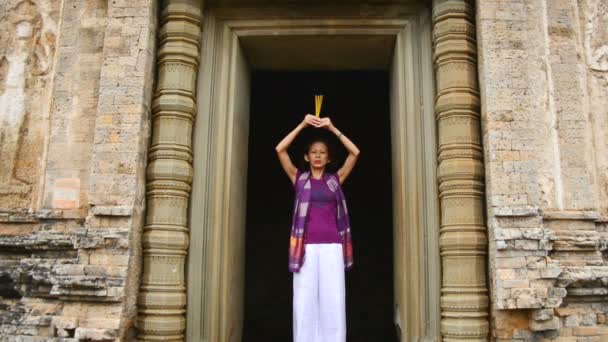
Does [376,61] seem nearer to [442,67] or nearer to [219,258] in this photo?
[442,67]

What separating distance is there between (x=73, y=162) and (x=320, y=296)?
3.00 meters

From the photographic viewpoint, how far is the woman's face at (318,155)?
6164 mm

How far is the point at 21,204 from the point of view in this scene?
648 cm

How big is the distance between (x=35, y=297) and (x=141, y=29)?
3.00 m

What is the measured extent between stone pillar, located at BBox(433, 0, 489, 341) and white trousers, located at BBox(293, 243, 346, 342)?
42.8 inches

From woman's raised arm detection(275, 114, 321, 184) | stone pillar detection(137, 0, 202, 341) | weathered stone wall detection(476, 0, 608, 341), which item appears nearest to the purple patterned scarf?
woman's raised arm detection(275, 114, 321, 184)

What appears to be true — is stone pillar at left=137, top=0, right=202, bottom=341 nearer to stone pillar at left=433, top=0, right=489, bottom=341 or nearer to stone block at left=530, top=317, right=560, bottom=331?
stone pillar at left=433, top=0, right=489, bottom=341

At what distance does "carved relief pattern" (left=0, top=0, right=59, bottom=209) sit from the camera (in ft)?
21.5

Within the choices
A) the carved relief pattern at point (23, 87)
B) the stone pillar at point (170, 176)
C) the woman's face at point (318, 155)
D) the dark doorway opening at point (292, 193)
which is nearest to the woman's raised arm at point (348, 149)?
the woman's face at point (318, 155)

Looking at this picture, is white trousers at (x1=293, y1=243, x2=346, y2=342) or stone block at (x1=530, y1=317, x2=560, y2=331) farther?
white trousers at (x1=293, y1=243, x2=346, y2=342)

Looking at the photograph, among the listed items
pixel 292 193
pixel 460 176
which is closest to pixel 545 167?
pixel 460 176

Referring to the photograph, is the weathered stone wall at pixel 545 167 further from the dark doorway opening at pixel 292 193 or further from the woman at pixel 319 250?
the dark doorway opening at pixel 292 193

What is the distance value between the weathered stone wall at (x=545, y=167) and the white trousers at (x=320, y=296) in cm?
148

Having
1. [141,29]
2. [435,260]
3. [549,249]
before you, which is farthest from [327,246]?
[141,29]
